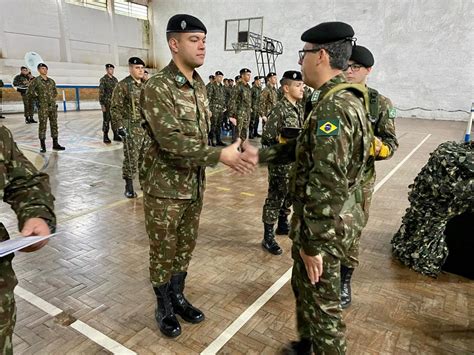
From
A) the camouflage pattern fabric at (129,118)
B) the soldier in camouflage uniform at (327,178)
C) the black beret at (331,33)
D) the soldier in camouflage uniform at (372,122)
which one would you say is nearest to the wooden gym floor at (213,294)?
the soldier in camouflage uniform at (372,122)

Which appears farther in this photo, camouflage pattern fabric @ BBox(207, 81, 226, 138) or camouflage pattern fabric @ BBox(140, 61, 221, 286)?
camouflage pattern fabric @ BBox(207, 81, 226, 138)

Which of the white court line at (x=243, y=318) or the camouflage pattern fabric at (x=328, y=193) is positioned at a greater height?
the camouflage pattern fabric at (x=328, y=193)

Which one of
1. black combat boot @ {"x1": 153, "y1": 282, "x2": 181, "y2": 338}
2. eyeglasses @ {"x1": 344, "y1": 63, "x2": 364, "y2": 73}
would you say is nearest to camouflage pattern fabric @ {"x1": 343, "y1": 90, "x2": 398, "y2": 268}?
eyeglasses @ {"x1": 344, "y1": 63, "x2": 364, "y2": 73}

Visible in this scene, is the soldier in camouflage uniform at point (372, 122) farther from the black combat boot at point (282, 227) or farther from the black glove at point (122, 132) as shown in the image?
the black glove at point (122, 132)

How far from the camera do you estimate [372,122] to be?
105 inches

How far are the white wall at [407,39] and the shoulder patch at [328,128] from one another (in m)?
17.3

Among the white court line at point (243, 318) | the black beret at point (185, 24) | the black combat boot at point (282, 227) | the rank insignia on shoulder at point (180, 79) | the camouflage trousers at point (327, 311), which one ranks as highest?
the black beret at point (185, 24)

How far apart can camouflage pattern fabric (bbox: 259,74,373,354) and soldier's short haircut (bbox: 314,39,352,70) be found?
74 mm

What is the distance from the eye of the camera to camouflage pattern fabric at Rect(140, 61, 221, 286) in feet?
6.44

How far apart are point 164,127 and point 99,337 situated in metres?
1.48

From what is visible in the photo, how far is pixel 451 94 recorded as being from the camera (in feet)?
51.7

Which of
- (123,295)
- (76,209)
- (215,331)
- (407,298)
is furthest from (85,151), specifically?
(407,298)

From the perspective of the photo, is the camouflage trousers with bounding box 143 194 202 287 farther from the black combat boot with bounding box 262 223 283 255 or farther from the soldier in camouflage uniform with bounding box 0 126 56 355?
the black combat boot with bounding box 262 223 283 255

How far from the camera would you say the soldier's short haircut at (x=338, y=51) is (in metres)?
1.64
